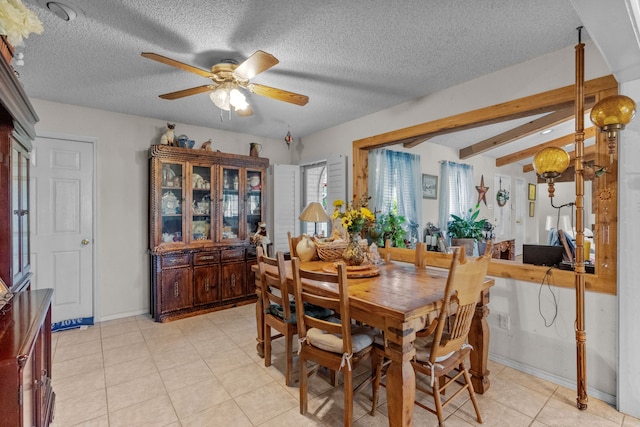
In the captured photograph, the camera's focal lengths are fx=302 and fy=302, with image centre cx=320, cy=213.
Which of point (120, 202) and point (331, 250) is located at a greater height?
point (120, 202)

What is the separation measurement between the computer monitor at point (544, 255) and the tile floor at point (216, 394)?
0.89 metres

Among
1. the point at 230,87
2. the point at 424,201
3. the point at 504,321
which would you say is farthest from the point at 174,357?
the point at 424,201

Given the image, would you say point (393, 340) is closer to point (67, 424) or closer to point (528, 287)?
point (528, 287)

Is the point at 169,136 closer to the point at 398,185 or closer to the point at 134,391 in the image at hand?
the point at 134,391

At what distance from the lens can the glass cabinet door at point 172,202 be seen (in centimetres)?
370

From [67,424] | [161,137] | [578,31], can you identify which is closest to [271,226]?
[161,137]

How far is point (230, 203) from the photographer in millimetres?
4184

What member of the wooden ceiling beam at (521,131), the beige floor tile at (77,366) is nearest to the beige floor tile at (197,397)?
the beige floor tile at (77,366)

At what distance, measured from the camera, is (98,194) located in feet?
11.6

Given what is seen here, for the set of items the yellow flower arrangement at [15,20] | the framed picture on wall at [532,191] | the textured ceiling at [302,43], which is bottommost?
the framed picture on wall at [532,191]

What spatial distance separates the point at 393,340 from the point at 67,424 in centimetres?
205

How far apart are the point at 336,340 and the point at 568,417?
155cm

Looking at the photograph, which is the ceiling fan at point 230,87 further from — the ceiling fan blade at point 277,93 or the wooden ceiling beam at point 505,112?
the wooden ceiling beam at point 505,112

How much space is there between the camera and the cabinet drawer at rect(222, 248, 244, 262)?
13.2ft
